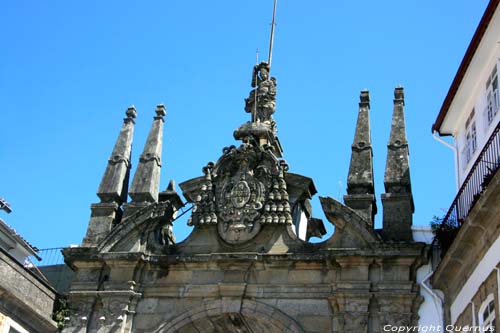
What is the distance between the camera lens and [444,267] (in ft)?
44.7

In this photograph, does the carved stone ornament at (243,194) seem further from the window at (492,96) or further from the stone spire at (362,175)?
the window at (492,96)

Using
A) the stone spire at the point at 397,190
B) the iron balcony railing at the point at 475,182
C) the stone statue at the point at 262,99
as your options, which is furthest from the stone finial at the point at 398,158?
the stone statue at the point at 262,99

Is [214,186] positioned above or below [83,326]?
above

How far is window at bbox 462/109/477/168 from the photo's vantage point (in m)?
15.3

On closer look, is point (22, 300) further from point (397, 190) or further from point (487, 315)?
point (487, 315)

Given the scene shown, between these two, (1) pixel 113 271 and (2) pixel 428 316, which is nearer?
(2) pixel 428 316

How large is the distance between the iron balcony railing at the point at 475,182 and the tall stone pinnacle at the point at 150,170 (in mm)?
5770

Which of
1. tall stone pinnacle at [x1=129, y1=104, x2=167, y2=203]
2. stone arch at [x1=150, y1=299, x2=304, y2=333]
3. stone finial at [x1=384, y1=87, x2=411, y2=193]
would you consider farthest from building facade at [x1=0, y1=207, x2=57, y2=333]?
stone finial at [x1=384, y1=87, x2=411, y2=193]

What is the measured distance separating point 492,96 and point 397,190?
7.82 feet

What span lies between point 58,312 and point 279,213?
455cm

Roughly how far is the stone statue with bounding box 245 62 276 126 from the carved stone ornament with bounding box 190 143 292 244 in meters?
1.27

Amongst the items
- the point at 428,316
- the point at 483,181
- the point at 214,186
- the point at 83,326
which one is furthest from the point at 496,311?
the point at 83,326

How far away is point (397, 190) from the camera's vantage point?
15414 millimetres

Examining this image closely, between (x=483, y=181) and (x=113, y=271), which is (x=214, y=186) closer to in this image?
(x=113, y=271)
